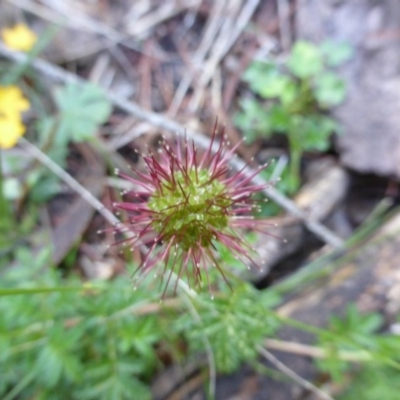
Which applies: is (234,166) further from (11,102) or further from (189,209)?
(11,102)

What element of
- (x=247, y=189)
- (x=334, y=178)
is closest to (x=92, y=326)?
(x=247, y=189)

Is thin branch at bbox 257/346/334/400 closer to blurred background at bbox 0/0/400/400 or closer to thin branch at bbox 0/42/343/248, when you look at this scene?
blurred background at bbox 0/0/400/400

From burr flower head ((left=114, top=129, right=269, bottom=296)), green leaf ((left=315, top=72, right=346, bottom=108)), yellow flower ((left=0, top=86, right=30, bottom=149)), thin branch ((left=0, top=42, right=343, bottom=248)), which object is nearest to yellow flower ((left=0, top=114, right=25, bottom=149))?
yellow flower ((left=0, top=86, right=30, bottom=149))

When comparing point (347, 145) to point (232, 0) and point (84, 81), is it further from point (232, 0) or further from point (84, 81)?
point (84, 81)

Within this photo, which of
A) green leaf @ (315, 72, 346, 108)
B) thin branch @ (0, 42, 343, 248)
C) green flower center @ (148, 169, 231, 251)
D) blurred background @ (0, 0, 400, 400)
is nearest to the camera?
green flower center @ (148, 169, 231, 251)

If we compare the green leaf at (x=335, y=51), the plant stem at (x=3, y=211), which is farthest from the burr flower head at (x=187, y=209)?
the green leaf at (x=335, y=51)

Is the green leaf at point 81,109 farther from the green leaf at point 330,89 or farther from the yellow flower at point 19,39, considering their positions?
the green leaf at point 330,89

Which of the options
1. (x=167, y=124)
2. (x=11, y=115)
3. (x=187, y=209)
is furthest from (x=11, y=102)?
(x=187, y=209)
